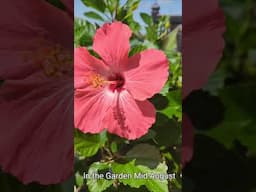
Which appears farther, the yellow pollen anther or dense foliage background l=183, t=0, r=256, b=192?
dense foliage background l=183, t=0, r=256, b=192

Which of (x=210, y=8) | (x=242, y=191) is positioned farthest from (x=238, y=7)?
(x=242, y=191)

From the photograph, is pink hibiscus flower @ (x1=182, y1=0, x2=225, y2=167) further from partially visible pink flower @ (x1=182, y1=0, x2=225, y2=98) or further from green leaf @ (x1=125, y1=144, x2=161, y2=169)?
green leaf @ (x1=125, y1=144, x2=161, y2=169)

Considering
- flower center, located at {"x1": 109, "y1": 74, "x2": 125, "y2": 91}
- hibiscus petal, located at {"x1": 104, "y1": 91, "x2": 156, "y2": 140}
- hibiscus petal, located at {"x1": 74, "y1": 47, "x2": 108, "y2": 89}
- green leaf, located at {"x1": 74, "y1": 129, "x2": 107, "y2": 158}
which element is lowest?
green leaf, located at {"x1": 74, "y1": 129, "x2": 107, "y2": 158}

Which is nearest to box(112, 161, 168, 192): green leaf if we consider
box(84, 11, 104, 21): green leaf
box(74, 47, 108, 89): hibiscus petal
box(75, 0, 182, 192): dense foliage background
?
box(75, 0, 182, 192): dense foliage background

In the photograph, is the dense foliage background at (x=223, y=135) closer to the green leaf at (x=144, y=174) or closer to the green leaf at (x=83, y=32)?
the green leaf at (x=144, y=174)

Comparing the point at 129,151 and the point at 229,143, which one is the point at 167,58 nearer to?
the point at 129,151

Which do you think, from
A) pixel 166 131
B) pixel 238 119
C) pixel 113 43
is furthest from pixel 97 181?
pixel 238 119

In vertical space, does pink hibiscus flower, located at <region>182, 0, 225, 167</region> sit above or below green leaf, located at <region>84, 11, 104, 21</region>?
below

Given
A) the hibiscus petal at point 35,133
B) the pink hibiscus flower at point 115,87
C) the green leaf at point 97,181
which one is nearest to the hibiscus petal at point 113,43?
the pink hibiscus flower at point 115,87
